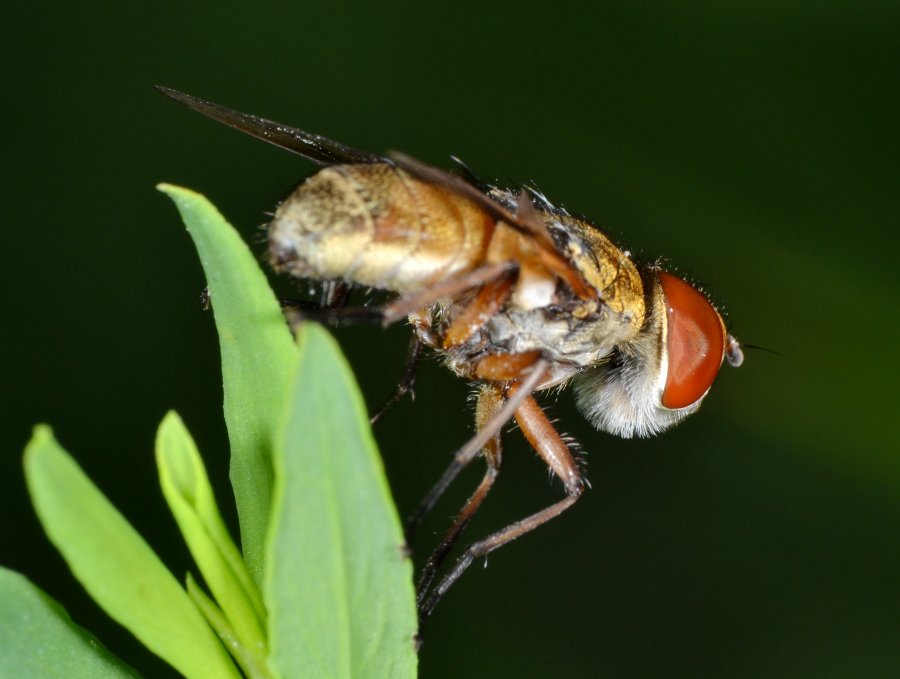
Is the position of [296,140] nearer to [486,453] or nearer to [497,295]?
[497,295]

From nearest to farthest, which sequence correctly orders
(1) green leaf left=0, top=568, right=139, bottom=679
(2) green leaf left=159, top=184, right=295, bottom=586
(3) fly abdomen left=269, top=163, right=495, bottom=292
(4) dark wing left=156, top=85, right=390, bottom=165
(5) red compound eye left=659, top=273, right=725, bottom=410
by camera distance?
(1) green leaf left=0, top=568, right=139, bottom=679
(2) green leaf left=159, top=184, right=295, bottom=586
(3) fly abdomen left=269, top=163, right=495, bottom=292
(4) dark wing left=156, top=85, right=390, bottom=165
(5) red compound eye left=659, top=273, right=725, bottom=410

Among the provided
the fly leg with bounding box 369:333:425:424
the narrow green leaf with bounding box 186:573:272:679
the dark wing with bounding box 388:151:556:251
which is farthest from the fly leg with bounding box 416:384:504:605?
the narrow green leaf with bounding box 186:573:272:679

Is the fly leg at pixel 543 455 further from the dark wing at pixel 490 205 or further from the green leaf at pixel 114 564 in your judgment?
the green leaf at pixel 114 564

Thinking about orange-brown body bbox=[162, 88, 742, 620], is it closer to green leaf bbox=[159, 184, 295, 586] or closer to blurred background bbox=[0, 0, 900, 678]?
green leaf bbox=[159, 184, 295, 586]

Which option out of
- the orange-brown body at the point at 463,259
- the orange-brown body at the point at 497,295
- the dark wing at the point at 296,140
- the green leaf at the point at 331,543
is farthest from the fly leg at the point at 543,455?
the green leaf at the point at 331,543

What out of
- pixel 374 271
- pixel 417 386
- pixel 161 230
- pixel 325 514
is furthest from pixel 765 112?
pixel 325 514

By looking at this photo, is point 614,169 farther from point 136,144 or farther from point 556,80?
point 136,144
